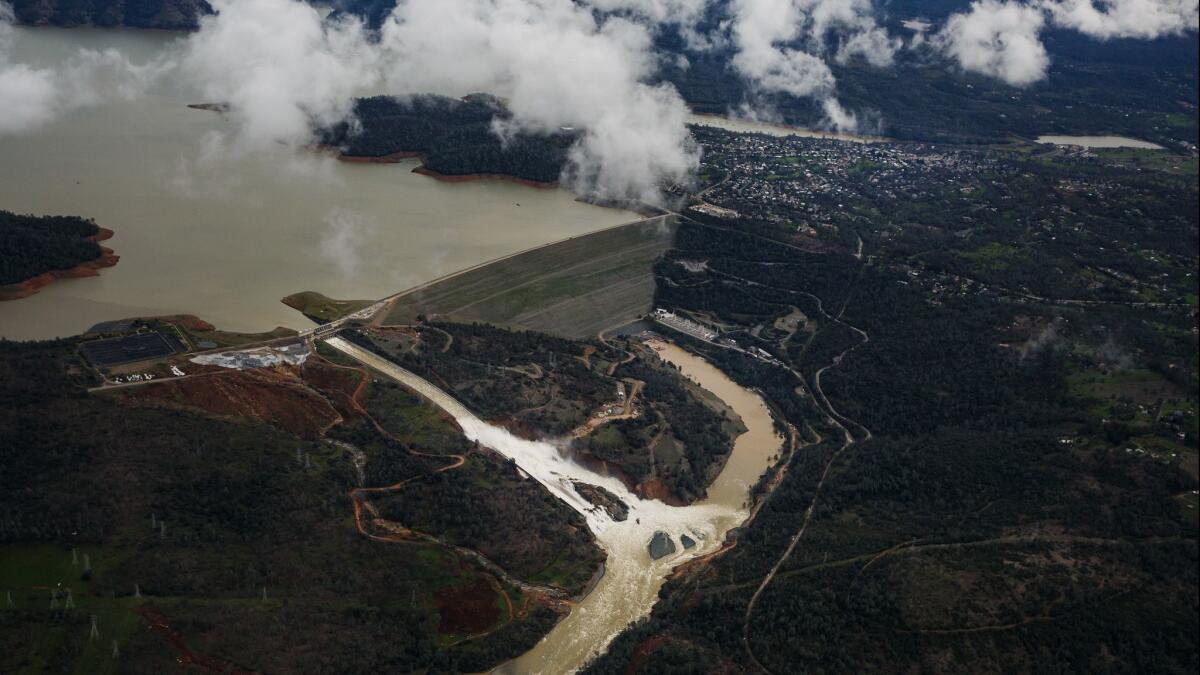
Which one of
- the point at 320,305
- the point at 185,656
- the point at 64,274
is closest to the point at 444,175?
the point at 320,305

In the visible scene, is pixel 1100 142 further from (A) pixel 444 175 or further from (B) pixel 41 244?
(B) pixel 41 244

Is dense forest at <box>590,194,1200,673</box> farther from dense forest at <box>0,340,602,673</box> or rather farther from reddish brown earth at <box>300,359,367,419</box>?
reddish brown earth at <box>300,359,367,419</box>

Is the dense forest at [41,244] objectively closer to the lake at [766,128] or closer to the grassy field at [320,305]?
the grassy field at [320,305]

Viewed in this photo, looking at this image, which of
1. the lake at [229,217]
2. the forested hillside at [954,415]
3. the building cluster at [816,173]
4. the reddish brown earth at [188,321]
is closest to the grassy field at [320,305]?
the lake at [229,217]

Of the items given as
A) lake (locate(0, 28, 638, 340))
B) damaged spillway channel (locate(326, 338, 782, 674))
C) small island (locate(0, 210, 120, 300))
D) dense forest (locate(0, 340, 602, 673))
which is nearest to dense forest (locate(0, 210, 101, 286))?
small island (locate(0, 210, 120, 300))

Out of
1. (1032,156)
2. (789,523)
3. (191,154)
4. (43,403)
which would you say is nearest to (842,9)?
(1032,156)
